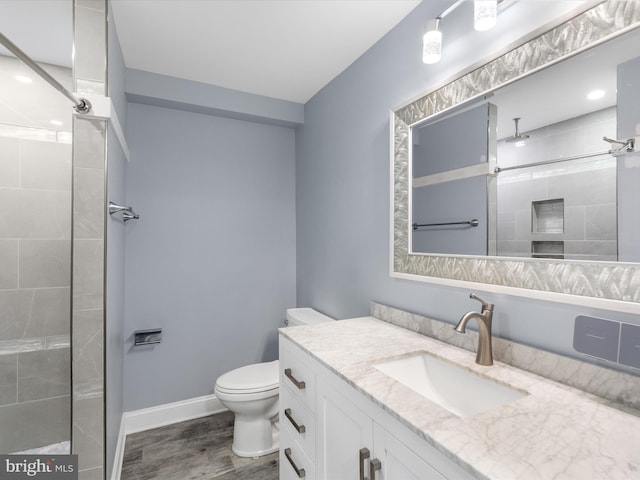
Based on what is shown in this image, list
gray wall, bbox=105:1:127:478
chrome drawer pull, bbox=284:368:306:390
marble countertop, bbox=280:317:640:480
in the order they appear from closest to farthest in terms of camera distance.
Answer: marble countertop, bbox=280:317:640:480
chrome drawer pull, bbox=284:368:306:390
gray wall, bbox=105:1:127:478

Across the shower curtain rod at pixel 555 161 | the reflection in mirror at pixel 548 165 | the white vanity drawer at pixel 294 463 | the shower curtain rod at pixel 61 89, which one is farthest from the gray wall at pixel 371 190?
the shower curtain rod at pixel 61 89

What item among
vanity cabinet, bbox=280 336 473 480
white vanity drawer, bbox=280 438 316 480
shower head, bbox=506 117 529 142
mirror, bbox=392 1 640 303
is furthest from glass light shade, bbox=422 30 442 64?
white vanity drawer, bbox=280 438 316 480

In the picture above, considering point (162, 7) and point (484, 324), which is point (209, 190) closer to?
point (162, 7)

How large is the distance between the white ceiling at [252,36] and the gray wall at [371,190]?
117mm

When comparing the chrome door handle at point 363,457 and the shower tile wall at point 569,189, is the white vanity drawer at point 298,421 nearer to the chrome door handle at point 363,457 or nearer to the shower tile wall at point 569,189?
the chrome door handle at point 363,457

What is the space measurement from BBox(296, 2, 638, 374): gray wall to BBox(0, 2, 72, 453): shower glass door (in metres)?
1.43

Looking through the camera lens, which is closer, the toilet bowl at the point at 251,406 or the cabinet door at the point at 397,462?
the cabinet door at the point at 397,462

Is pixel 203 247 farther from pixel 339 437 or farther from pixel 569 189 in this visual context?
pixel 569 189

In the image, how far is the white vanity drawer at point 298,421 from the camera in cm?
121

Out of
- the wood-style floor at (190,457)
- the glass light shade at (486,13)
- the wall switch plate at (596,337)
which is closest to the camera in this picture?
the wall switch plate at (596,337)

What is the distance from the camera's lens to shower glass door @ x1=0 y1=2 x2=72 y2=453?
1.16 meters

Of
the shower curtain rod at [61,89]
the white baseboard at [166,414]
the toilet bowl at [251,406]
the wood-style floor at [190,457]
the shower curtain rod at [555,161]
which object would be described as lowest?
the wood-style floor at [190,457]

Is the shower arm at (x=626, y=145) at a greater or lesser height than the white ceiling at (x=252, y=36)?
lesser

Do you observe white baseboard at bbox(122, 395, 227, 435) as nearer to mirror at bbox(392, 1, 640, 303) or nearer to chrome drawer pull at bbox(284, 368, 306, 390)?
chrome drawer pull at bbox(284, 368, 306, 390)
